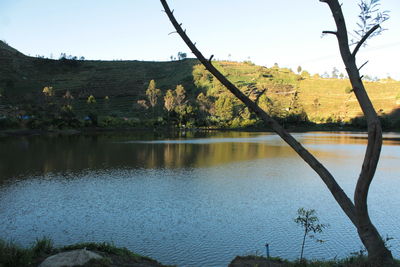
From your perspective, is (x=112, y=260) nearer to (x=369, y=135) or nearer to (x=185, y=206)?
(x=369, y=135)

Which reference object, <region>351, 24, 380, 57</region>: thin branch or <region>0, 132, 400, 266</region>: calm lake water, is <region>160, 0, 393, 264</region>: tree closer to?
<region>351, 24, 380, 57</region>: thin branch

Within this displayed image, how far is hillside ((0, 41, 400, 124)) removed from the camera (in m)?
81.8

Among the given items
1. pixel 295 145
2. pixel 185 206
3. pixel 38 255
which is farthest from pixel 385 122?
pixel 38 255

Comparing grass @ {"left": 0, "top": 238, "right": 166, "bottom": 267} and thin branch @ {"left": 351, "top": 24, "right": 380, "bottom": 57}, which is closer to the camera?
thin branch @ {"left": 351, "top": 24, "right": 380, "bottom": 57}

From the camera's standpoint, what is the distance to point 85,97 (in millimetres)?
86250

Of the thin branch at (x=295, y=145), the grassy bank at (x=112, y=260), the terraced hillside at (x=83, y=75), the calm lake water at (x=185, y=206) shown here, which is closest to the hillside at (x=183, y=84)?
the terraced hillside at (x=83, y=75)

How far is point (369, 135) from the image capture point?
449 cm

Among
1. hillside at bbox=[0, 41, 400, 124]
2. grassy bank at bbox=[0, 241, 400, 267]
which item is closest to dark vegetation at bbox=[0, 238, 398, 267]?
grassy bank at bbox=[0, 241, 400, 267]

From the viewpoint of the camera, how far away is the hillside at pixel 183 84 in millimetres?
81812

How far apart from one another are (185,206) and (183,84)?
317 ft

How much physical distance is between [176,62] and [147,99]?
47.7m

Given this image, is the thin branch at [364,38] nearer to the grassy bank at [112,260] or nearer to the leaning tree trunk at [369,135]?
the leaning tree trunk at [369,135]

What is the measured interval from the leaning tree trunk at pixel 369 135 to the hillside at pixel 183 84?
6447 cm

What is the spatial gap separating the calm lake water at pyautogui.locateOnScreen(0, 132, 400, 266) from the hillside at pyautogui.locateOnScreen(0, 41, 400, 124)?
162 ft
